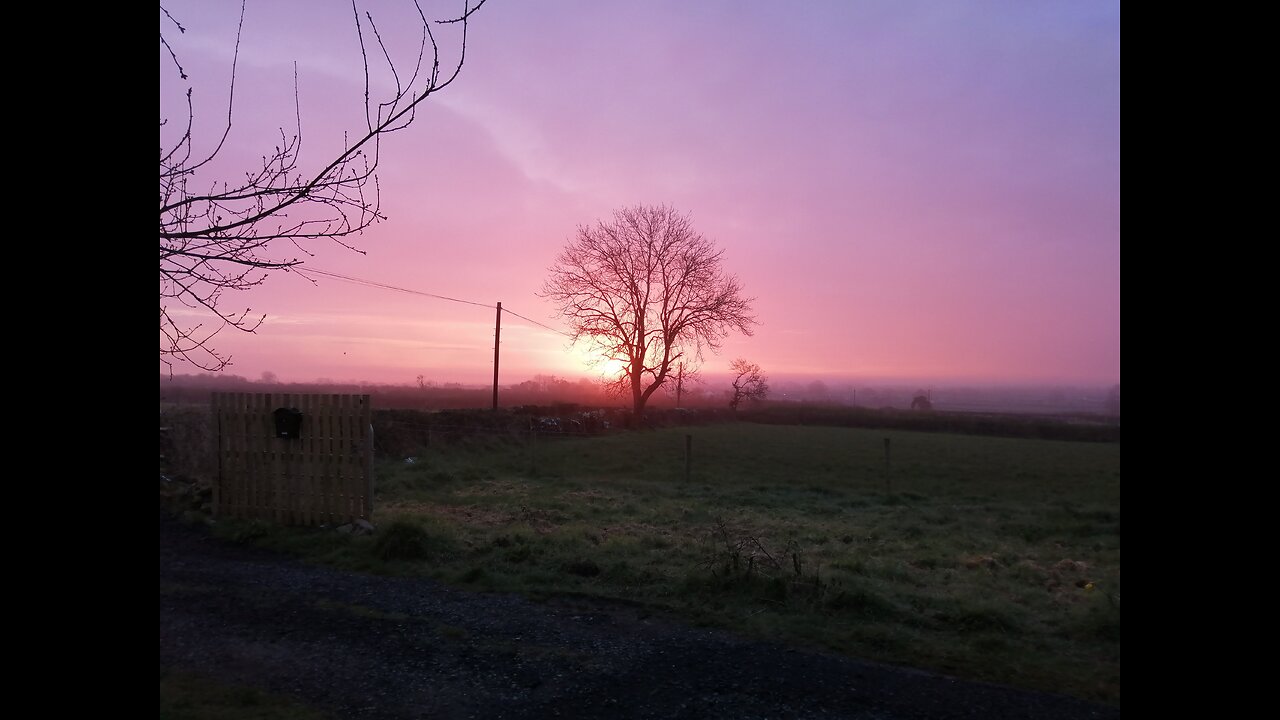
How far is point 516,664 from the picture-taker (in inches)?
187

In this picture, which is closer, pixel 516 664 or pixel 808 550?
pixel 516 664

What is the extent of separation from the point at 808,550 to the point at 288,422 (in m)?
6.44

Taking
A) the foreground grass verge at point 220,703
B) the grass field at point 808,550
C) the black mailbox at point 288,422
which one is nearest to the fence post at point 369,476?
the grass field at point 808,550

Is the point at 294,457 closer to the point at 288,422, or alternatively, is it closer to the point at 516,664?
the point at 288,422

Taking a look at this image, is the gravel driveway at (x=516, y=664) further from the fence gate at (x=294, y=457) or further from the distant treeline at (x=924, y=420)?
the distant treeline at (x=924, y=420)

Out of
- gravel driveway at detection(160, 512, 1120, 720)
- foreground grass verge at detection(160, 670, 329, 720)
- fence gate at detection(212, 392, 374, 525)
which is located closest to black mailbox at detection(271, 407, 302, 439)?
fence gate at detection(212, 392, 374, 525)

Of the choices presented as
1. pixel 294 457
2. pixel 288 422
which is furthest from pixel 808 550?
pixel 288 422

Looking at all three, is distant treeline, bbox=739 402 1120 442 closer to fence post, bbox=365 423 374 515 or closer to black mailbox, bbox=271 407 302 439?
fence post, bbox=365 423 374 515
